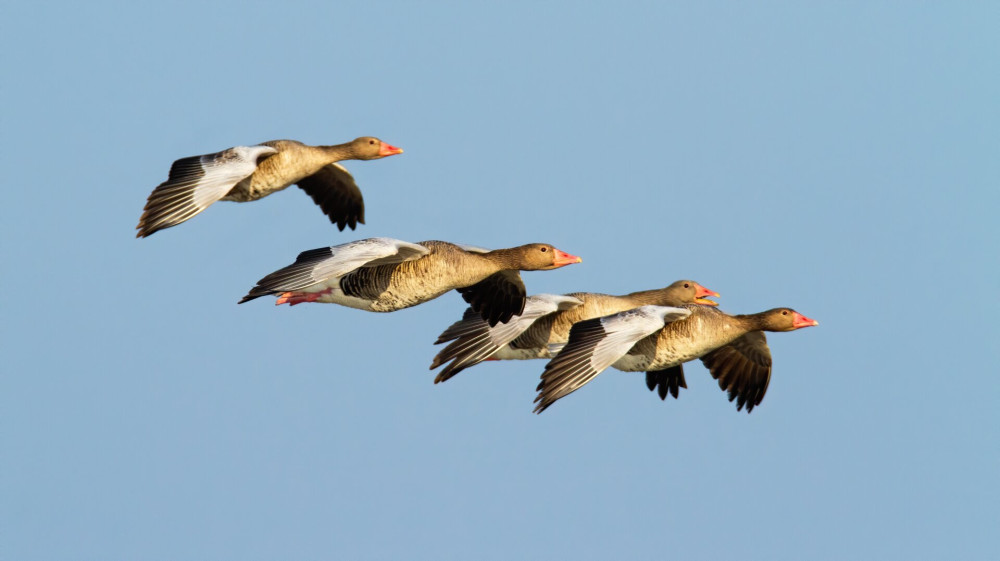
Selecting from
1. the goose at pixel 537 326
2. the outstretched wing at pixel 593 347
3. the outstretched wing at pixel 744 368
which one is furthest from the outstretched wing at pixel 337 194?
the outstretched wing at pixel 744 368

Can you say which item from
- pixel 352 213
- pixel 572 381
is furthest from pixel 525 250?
pixel 352 213

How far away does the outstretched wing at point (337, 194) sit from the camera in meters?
25.7

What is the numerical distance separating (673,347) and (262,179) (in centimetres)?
584

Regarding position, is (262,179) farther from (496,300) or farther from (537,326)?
(537,326)

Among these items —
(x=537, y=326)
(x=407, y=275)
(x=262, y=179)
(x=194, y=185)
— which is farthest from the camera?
(x=537, y=326)

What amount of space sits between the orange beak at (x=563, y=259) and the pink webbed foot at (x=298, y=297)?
298 centimetres

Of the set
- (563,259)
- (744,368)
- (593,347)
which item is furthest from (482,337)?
(744,368)

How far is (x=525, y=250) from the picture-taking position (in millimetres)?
22578

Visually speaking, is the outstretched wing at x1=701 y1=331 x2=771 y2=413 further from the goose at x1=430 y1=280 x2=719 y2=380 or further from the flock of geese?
the goose at x1=430 y1=280 x2=719 y2=380

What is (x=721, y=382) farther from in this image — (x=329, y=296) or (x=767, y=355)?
(x=329, y=296)

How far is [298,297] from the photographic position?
23.0 metres

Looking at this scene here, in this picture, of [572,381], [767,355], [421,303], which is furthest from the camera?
[767,355]

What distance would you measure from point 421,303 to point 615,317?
2.56 meters

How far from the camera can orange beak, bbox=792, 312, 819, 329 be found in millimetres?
22719
